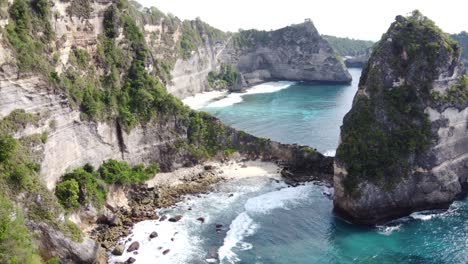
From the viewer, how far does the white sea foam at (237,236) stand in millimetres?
41656

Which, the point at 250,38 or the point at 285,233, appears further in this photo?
the point at 250,38

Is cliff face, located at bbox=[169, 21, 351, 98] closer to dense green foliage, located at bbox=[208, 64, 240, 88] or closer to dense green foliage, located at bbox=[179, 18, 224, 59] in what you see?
dense green foliage, located at bbox=[208, 64, 240, 88]

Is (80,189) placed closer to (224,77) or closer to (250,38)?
(224,77)

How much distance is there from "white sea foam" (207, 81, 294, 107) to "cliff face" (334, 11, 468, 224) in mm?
55884

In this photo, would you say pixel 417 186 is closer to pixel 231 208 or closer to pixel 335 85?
pixel 231 208

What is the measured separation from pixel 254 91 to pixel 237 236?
85551mm

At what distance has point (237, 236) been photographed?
45.1 meters

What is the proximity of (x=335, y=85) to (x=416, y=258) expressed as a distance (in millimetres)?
99181

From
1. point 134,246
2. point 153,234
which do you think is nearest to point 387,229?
point 153,234

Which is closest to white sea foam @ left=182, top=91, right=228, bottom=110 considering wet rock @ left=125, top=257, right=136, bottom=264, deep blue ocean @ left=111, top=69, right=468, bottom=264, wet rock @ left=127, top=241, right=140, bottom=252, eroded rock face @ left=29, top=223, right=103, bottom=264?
deep blue ocean @ left=111, top=69, right=468, bottom=264

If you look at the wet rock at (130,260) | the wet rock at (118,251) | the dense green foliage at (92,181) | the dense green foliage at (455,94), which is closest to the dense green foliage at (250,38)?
the dense green foliage at (92,181)

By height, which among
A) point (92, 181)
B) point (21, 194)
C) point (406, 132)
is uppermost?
point (406, 132)

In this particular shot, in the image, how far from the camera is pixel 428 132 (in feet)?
163

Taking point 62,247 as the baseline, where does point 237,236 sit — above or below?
below
